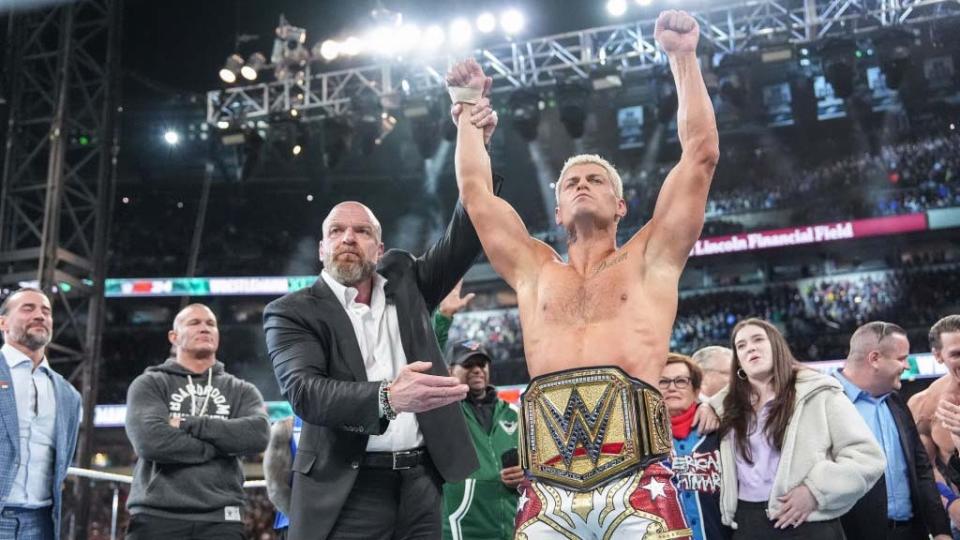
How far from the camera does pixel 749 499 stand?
281cm

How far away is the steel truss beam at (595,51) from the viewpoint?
342 inches

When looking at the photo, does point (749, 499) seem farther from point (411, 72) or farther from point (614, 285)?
point (411, 72)

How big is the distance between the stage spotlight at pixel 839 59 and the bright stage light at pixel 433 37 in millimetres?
4111

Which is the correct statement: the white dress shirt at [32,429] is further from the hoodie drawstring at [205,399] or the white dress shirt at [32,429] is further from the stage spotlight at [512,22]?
the stage spotlight at [512,22]

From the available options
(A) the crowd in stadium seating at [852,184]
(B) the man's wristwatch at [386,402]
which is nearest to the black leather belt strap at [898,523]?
(B) the man's wristwatch at [386,402]

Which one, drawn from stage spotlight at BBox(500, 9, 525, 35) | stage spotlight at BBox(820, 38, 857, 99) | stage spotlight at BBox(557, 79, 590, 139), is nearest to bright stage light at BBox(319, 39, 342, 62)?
stage spotlight at BBox(500, 9, 525, 35)

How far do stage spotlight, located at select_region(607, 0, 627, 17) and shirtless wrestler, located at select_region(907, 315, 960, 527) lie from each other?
22.4 ft

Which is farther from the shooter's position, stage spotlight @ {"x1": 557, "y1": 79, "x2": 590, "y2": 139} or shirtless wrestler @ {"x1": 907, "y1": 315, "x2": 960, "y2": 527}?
stage spotlight @ {"x1": 557, "y1": 79, "x2": 590, "y2": 139}

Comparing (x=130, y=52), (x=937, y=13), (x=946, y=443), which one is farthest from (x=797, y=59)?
(x=130, y=52)

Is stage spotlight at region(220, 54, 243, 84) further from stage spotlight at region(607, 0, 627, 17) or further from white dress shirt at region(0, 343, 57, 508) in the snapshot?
white dress shirt at region(0, 343, 57, 508)

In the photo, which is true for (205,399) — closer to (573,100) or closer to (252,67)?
(573,100)

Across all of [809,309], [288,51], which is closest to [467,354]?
[288,51]

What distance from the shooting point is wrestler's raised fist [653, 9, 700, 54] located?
224 cm

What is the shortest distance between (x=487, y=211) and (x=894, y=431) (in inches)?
84.0
